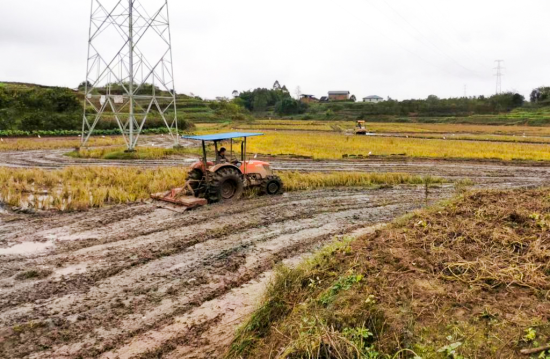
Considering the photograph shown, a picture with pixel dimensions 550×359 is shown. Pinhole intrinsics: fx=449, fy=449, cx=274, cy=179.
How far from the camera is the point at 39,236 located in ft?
30.3

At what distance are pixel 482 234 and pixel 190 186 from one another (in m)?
8.36

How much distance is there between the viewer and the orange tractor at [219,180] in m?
12.2

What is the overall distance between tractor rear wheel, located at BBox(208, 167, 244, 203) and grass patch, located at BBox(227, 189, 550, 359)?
20.4 ft

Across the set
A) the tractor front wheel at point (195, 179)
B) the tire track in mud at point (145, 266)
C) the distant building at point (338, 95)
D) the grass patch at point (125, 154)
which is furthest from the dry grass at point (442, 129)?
the distant building at point (338, 95)

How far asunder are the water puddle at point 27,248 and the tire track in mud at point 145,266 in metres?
0.25

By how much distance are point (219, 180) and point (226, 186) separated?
1.63 feet

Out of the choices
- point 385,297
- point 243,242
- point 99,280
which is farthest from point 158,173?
point 385,297

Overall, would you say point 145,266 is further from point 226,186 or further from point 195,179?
point 195,179

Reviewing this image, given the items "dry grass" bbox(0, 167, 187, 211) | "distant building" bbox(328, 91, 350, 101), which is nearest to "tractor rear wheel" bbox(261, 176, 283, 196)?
"dry grass" bbox(0, 167, 187, 211)

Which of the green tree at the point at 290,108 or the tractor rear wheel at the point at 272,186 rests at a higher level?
the green tree at the point at 290,108

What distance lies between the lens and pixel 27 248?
846 cm

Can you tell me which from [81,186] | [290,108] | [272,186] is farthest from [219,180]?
[290,108]

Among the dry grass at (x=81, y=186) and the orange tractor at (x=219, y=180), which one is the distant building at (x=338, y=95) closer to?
the dry grass at (x=81, y=186)

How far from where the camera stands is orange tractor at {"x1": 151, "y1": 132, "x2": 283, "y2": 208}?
12.2 meters
